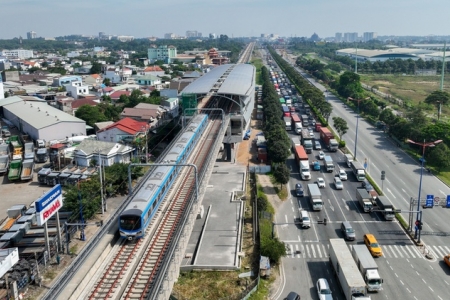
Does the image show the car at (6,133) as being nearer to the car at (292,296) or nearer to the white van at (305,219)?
the white van at (305,219)

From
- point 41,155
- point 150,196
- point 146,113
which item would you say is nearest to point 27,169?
point 41,155

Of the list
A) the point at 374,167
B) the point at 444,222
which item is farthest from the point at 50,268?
the point at 374,167

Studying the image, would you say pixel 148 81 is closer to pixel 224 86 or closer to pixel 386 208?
pixel 224 86

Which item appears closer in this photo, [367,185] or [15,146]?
[367,185]

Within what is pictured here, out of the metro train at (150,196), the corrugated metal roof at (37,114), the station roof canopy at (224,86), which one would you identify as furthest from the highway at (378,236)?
the corrugated metal roof at (37,114)

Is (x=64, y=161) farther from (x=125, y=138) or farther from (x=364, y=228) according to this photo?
(x=364, y=228)

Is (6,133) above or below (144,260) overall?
above
